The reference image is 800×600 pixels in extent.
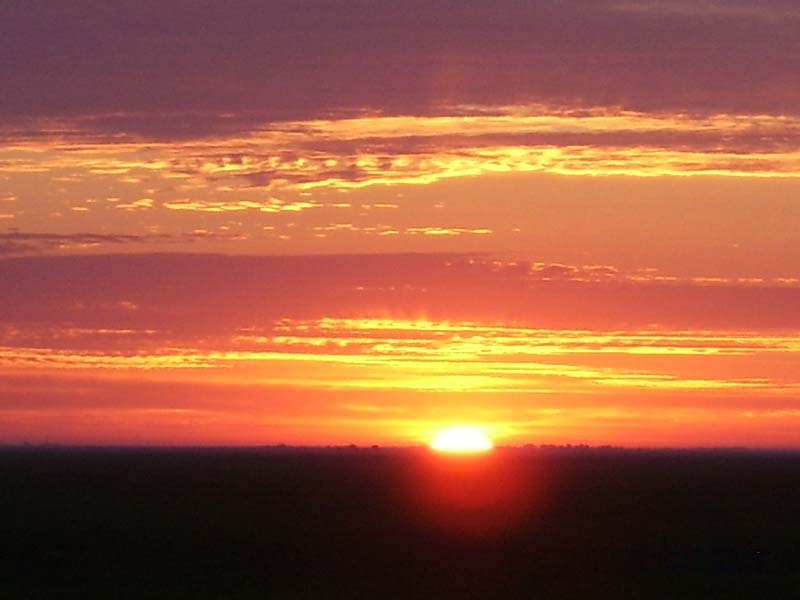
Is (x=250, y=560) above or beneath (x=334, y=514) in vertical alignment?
beneath

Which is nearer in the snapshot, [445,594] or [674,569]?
[445,594]

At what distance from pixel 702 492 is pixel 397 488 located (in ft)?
52.0

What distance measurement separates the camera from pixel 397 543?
4794 cm

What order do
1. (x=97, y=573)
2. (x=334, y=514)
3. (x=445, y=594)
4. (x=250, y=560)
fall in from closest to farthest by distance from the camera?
(x=445, y=594)
(x=97, y=573)
(x=250, y=560)
(x=334, y=514)

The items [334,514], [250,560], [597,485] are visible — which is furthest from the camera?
[597,485]

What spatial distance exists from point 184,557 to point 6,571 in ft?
17.6

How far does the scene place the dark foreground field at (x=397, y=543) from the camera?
37.6 meters

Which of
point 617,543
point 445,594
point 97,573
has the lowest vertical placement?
point 445,594

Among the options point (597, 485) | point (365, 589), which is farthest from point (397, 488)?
point (365, 589)

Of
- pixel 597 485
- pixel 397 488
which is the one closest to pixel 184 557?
pixel 397 488

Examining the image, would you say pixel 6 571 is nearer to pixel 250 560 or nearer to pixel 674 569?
pixel 250 560

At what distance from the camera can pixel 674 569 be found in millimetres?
42281

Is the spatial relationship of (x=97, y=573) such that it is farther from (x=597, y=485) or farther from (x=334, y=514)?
(x=597, y=485)

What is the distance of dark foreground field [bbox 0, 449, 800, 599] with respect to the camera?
123 feet
